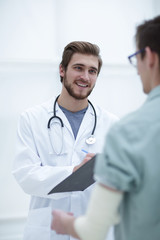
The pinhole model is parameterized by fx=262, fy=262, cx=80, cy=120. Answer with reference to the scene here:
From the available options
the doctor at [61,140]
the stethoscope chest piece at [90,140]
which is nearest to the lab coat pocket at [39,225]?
the doctor at [61,140]

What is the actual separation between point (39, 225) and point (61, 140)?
0.45 m

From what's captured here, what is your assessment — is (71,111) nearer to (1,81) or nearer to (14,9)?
(1,81)

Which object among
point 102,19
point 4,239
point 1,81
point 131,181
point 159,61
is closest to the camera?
point 131,181

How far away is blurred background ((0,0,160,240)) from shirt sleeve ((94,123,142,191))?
166 cm

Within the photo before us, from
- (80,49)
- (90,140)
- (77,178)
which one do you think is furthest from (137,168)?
(80,49)

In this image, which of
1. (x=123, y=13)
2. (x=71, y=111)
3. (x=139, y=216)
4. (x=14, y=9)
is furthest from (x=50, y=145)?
(x=123, y=13)

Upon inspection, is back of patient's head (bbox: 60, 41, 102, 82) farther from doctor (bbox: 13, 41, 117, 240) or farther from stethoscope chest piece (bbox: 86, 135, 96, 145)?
stethoscope chest piece (bbox: 86, 135, 96, 145)

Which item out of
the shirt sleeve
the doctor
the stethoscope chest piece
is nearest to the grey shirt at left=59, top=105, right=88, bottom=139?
the doctor

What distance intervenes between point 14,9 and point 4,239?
1850 millimetres

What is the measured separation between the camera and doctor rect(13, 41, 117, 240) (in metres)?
1.30

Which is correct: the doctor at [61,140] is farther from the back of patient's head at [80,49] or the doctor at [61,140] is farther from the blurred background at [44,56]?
the blurred background at [44,56]

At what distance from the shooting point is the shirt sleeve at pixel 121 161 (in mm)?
577

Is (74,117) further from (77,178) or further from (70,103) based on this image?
(77,178)

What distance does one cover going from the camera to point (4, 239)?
79.4 inches
